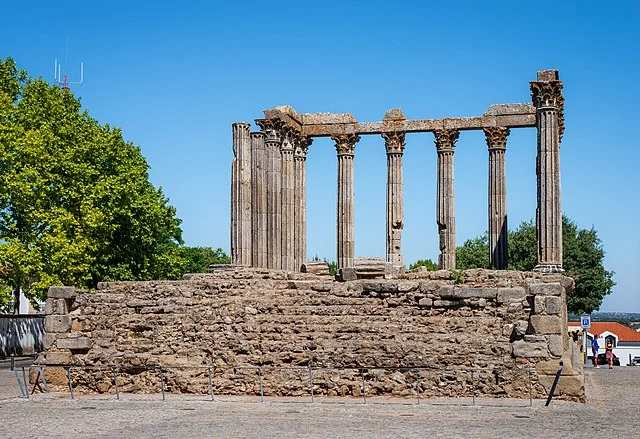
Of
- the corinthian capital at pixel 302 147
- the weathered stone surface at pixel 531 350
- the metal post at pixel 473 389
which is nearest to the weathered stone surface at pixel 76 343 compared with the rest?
the metal post at pixel 473 389

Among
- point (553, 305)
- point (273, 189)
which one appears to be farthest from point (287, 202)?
point (553, 305)

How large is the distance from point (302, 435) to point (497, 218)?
24131 mm

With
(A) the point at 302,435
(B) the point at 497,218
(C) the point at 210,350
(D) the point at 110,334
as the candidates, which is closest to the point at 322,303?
(C) the point at 210,350

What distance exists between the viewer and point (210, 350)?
22.2 meters

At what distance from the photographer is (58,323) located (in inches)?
934

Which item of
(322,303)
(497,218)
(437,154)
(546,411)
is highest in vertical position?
(437,154)

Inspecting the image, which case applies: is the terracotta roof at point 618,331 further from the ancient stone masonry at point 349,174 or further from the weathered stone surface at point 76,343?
the weathered stone surface at point 76,343

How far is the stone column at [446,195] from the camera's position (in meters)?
39.6

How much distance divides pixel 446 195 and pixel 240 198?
827cm

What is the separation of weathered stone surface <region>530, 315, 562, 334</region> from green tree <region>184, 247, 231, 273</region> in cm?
4154

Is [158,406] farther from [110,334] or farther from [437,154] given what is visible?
[437,154]

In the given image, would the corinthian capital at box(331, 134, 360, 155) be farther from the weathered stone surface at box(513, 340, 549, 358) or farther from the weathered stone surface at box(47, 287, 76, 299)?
the weathered stone surface at box(513, 340, 549, 358)

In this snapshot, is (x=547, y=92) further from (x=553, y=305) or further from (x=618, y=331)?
(x=618, y=331)

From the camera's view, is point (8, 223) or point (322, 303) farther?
point (8, 223)
